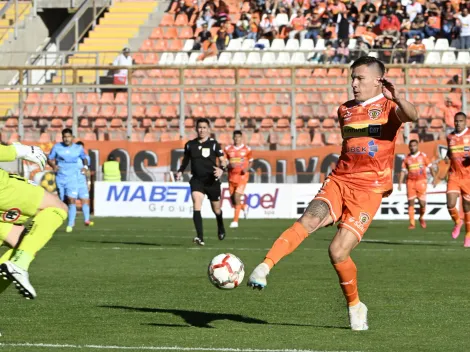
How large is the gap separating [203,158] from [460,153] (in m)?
4.72

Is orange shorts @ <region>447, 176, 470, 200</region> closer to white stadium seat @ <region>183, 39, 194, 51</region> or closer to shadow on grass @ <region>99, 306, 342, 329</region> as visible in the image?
Result: shadow on grass @ <region>99, 306, 342, 329</region>

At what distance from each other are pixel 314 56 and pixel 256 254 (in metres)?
17.9

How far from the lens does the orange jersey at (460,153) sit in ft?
67.1

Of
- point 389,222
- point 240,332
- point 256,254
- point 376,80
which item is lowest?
point 389,222

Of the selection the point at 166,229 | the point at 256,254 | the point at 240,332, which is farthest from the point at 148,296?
the point at 166,229

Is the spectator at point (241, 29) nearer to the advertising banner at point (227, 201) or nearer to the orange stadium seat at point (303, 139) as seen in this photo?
the orange stadium seat at point (303, 139)

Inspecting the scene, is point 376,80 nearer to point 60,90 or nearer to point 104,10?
point 60,90

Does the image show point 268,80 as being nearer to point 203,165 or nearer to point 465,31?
point 465,31

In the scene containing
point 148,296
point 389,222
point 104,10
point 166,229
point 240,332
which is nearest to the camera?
point 240,332

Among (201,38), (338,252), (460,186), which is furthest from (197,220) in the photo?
(201,38)

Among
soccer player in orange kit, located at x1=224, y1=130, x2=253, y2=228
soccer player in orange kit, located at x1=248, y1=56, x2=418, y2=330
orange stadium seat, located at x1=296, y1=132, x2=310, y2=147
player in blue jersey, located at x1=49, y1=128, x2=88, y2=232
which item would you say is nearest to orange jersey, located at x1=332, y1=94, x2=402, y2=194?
soccer player in orange kit, located at x1=248, y1=56, x2=418, y2=330

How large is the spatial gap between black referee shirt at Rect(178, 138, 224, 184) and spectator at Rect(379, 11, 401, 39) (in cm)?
1616

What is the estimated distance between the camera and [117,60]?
→ 37.6 m

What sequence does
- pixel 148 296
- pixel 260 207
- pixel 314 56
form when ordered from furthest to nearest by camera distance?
pixel 314 56, pixel 260 207, pixel 148 296
